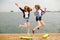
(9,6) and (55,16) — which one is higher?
(9,6)

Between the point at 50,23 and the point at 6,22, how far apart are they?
3.65 feet

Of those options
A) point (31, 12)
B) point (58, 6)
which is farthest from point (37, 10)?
point (58, 6)

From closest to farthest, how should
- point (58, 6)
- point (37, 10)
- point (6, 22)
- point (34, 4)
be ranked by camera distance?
point (37, 10) < point (34, 4) < point (58, 6) < point (6, 22)

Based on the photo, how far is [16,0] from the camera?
4.98 metres

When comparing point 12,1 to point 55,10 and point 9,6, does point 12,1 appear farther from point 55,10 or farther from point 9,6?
point 55,10

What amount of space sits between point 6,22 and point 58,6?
1.36m

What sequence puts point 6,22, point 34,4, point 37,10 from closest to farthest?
point 37,10 < point 34,4 < point 6,22

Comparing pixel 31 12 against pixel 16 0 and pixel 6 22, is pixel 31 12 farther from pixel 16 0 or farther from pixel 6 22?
pixel 6 22

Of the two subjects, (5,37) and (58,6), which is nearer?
(5,37)

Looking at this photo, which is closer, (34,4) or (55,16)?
(34,4)

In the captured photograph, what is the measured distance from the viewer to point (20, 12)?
16.0ft

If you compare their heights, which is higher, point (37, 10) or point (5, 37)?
point (37, 10)

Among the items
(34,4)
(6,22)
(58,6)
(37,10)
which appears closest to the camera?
(37,10)

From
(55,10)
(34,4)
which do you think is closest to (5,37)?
(34,4)
